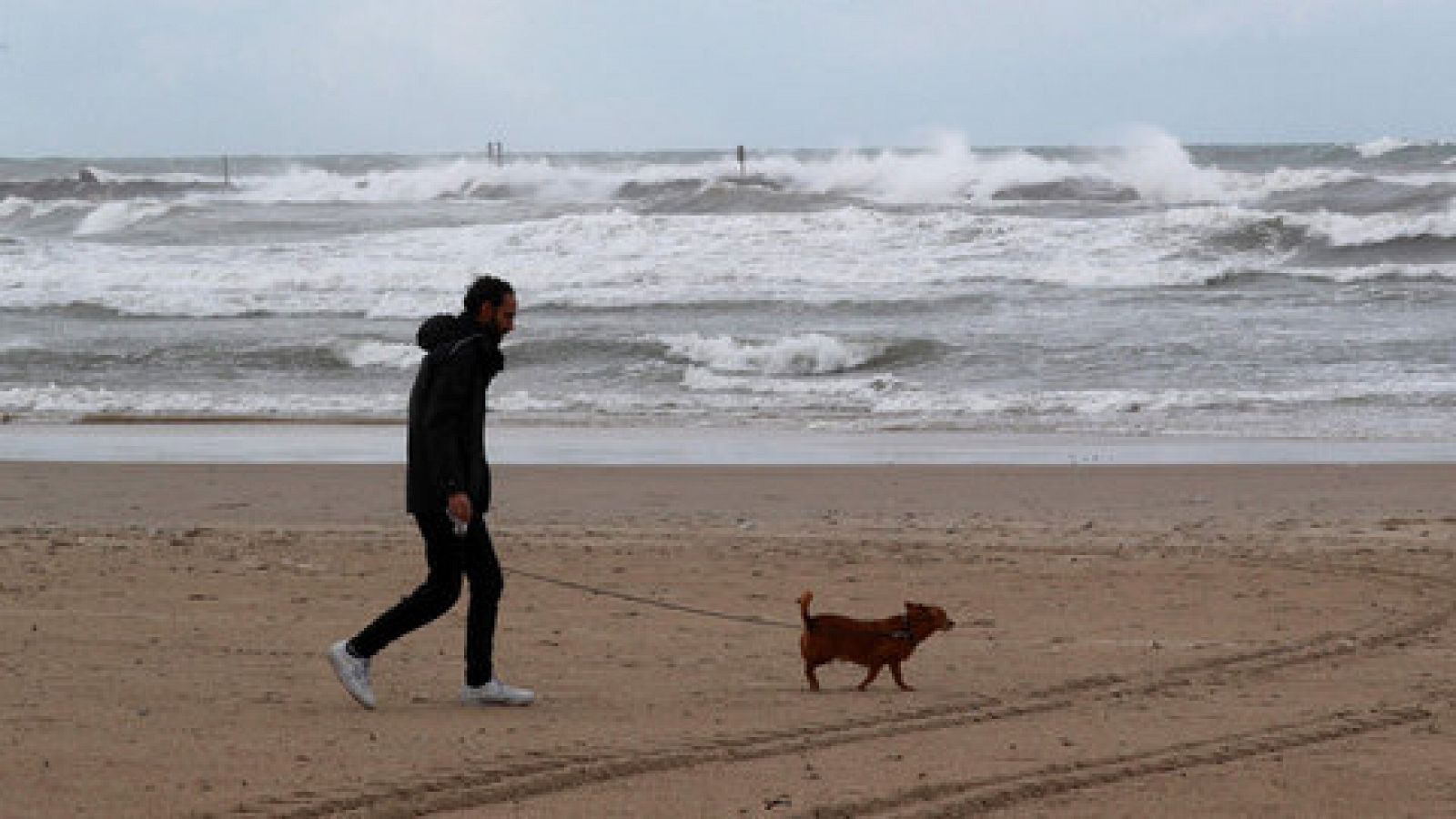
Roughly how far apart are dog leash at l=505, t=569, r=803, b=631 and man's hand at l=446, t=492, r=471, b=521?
2.40m

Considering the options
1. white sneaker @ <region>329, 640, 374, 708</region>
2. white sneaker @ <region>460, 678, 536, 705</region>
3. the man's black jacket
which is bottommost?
white sneaker @ <region>460, 678, 536, 705</region>

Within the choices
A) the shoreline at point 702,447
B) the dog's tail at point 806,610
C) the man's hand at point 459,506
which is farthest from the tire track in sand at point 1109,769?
the shoreline at point 702,447

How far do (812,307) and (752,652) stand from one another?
19.8m

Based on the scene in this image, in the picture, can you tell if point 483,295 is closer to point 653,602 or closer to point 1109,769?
point 1109,769

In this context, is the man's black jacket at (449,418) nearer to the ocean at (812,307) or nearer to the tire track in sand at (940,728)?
the tire track in sand at (940,728)

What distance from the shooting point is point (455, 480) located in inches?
247

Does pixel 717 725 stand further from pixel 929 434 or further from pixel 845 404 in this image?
pixel 845 404

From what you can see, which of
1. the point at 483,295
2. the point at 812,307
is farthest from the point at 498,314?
A: the point at 812,307

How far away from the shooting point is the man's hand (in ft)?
20.5

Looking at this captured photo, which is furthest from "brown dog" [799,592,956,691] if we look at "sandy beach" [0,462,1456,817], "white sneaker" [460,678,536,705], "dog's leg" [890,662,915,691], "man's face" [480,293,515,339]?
"man's face" [480,293,515,339]

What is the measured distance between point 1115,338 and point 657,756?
17498 millimetres

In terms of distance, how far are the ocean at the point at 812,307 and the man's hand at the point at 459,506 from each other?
433 inches

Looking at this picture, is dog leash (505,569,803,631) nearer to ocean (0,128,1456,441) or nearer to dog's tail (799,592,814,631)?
dog's tail (799,592,814,631)

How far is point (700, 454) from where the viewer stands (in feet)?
51.4
